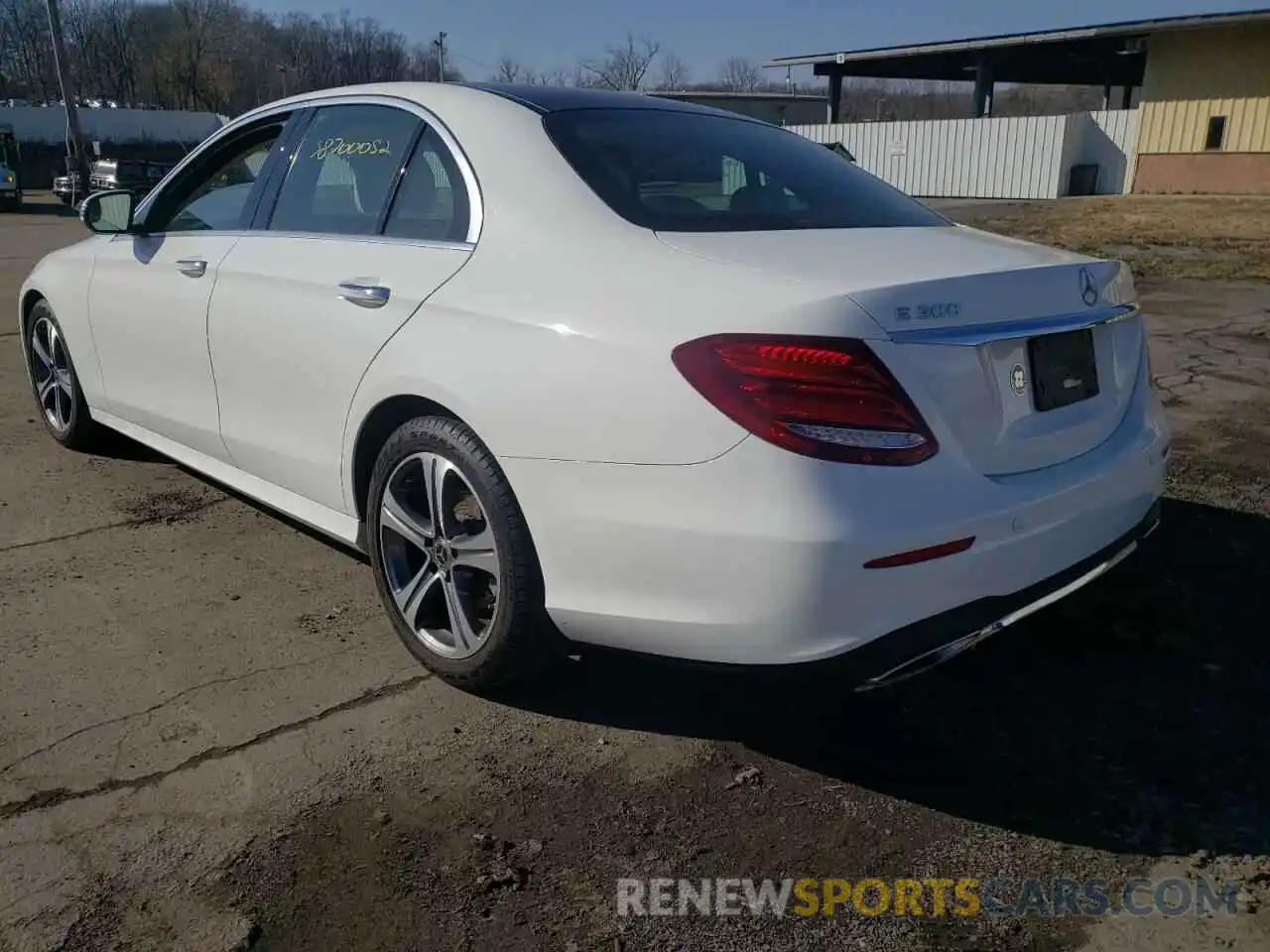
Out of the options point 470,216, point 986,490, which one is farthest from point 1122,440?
point 470,216

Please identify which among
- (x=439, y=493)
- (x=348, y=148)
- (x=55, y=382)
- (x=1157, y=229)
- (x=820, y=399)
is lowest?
(x=1157, y=229)

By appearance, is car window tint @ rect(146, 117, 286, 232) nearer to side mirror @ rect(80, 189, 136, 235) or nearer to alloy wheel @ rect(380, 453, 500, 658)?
side mirror @ rect(80, 189, 136, 235)

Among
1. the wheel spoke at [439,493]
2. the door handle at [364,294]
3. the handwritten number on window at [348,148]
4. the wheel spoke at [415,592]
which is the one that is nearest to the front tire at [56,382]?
the handwritten number on window at [348,148]

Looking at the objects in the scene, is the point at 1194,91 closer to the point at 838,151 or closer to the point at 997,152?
the point at 997,152

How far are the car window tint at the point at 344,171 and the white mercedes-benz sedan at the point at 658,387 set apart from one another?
1cm

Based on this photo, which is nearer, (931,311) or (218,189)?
(931,311)

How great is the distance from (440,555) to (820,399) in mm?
1232

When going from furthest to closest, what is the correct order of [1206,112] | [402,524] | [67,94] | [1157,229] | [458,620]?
1. [67,94]
2. [1206,112]
3. [1157,229]
4. [402,524]
5. [458,620]

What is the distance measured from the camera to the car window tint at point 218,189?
12.9 feet

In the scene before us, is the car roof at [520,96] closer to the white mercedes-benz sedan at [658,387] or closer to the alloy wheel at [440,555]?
the white mercedes-benz sedan at [658,387]

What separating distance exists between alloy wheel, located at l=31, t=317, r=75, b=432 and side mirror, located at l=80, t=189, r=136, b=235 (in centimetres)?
76

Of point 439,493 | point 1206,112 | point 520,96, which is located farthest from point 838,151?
point 1206,112

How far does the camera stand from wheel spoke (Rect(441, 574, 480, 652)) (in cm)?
291

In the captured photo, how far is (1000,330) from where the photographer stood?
2.39 m
